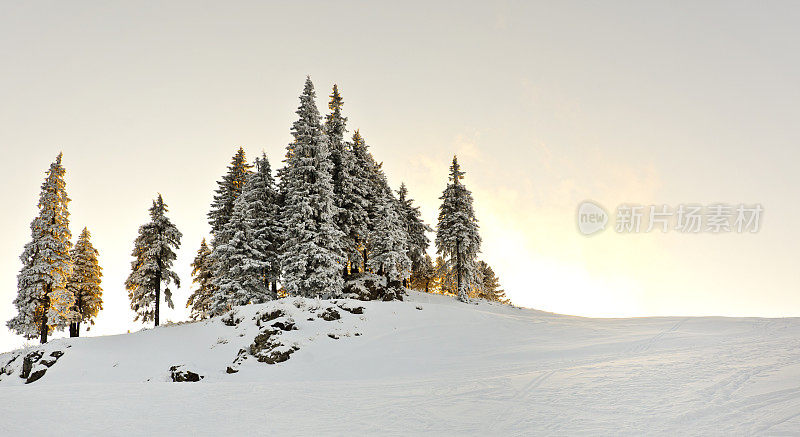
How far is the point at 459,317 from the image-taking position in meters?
26.2

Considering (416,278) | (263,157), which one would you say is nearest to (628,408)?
(263,157)

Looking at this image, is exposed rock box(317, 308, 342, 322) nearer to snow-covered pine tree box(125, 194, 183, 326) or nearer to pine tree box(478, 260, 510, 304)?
snow-covered pine tree box(125, 194, 183, 326)

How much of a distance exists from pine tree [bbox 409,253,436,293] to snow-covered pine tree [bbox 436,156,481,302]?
621 centimetres

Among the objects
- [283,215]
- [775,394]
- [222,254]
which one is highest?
[283,215]

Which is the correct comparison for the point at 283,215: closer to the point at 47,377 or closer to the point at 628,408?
the point at 47,377

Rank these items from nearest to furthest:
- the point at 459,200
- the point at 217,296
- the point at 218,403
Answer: the point at 218,403
the point at 217,296
the point at 459,200

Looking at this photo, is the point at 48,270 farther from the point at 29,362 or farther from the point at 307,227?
the point at 307,227

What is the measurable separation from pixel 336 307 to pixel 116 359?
38.4 ft

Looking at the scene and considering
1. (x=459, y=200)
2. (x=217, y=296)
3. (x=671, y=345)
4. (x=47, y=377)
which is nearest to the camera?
(x=671, y=345)

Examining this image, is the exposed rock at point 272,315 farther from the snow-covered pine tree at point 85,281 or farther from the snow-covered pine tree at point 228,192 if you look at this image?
the snow-covered pine tree at point 85,281

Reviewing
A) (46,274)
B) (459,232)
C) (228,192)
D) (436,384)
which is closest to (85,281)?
(46,274)

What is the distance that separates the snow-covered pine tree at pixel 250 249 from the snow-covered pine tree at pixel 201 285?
5.37m

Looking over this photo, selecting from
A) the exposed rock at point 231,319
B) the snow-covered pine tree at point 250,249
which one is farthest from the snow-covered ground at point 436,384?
the snow-covered pine tree at point 250,249

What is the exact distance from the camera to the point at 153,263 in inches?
1463
